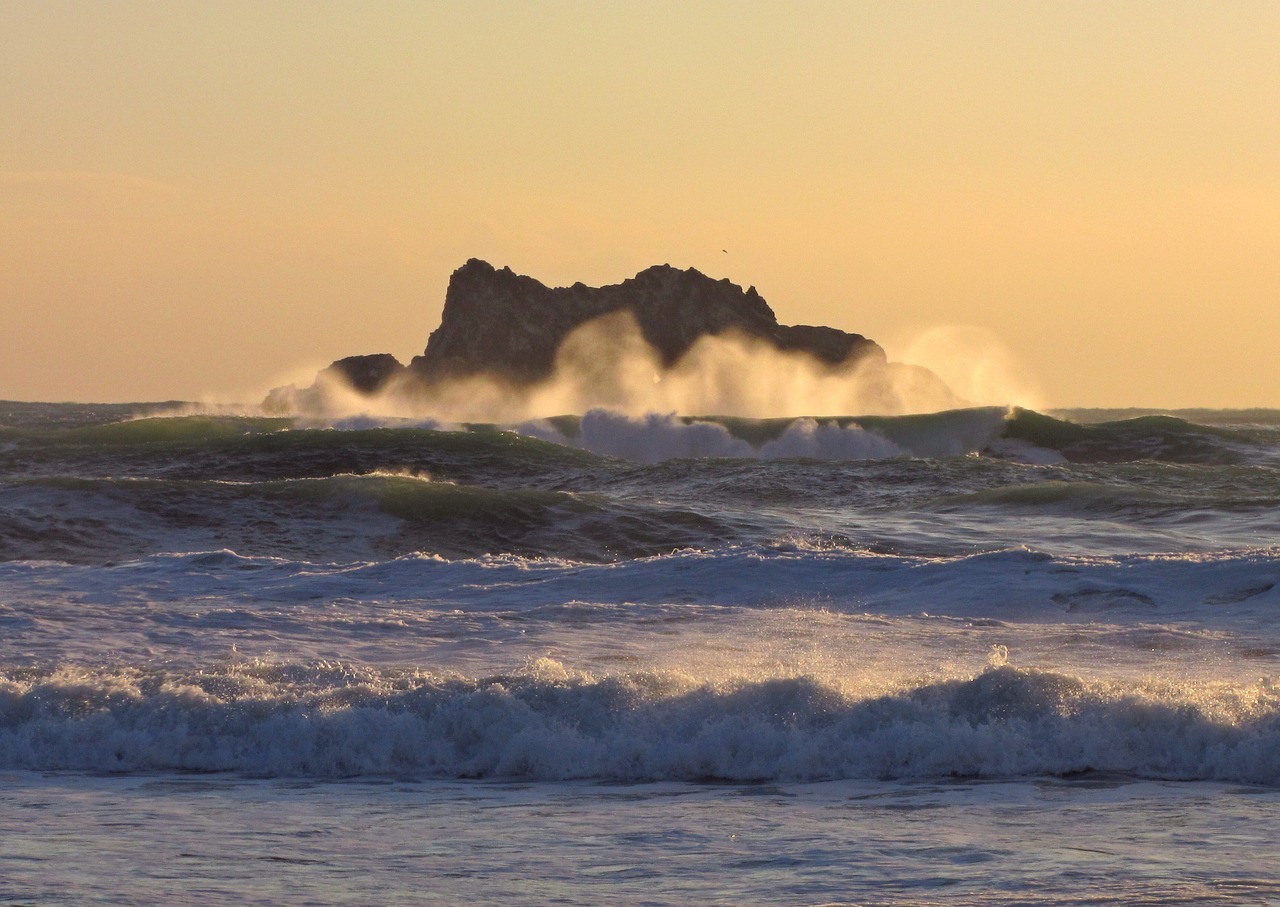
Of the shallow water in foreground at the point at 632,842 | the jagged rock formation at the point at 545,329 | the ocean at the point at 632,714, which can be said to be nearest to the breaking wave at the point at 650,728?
the ocean at the point at 632,714

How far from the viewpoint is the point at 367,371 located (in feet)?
272

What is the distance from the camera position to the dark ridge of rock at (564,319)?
79250 mm

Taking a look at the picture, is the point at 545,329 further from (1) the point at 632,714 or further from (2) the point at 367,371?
(1) the point at 632,714

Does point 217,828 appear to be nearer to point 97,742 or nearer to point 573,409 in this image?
point 97,742

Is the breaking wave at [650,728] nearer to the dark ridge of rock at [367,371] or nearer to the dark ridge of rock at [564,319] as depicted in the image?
the dark ridge of rock at [564,319]

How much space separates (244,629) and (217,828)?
15.3ft

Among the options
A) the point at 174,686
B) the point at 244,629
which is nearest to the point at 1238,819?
the point at 174,686

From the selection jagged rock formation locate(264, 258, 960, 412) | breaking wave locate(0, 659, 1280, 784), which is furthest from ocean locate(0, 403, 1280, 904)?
jagged rock formation locate(264, 258, 960, 412)

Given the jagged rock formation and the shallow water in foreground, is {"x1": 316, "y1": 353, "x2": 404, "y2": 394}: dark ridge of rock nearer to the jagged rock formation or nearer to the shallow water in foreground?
the jagged rock formation

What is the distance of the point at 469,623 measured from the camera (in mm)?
11258

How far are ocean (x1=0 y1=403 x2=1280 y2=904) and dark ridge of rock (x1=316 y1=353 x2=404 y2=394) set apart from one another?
63432 mm

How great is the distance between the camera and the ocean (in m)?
5.68

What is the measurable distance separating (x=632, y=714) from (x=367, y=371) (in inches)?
3015

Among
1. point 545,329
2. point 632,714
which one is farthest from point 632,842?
point 545,329
